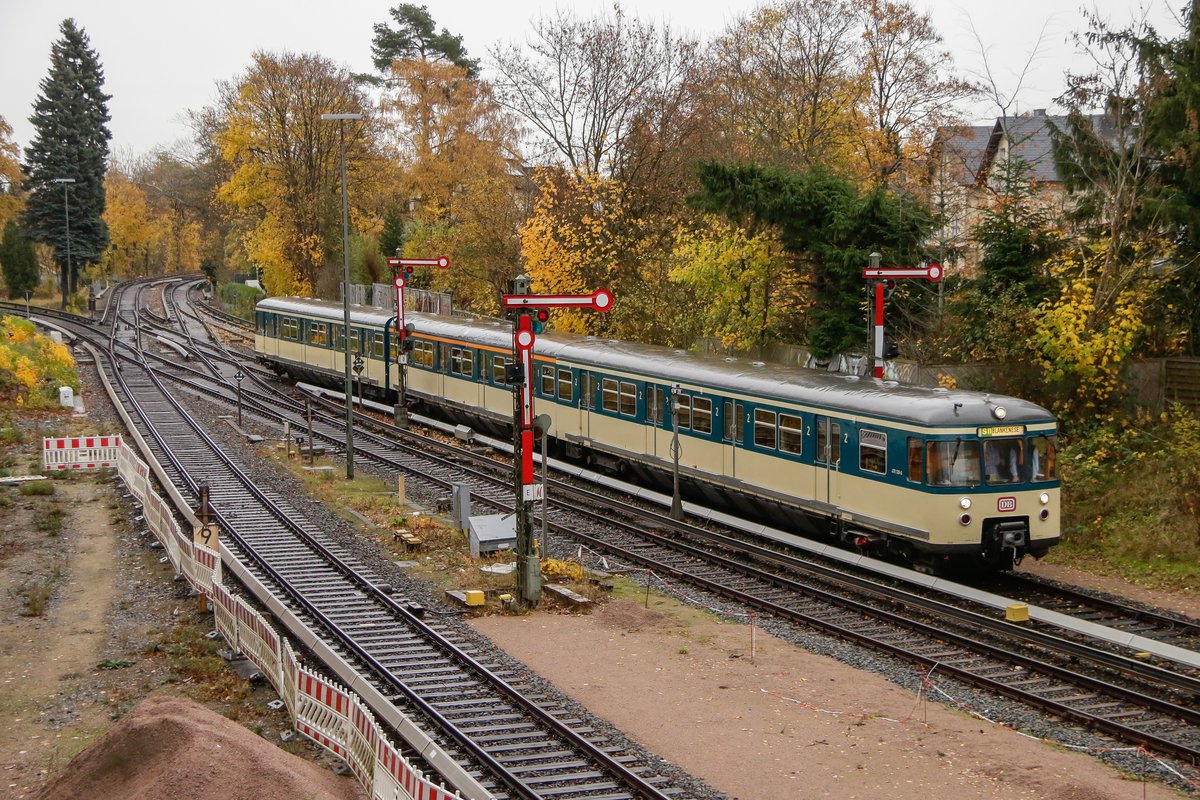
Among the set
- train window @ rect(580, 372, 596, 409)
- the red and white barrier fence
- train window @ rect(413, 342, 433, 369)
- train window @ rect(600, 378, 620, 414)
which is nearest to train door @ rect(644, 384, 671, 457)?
train window @ rect(600, 378, 620, 414)

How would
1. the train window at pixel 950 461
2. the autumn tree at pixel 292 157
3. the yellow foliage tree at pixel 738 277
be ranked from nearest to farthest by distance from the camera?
the train window at pixel 950 461
the yellow foliage tree at pixel 738 277
the autumn tree at pixel 292 157

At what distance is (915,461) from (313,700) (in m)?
9.85

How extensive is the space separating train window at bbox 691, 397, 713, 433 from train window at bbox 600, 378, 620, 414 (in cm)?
311

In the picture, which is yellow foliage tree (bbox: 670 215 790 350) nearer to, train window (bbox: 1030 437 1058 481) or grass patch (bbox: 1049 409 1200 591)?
grass patch (bbox: 1049 409 1200 591)

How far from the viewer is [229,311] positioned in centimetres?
7475

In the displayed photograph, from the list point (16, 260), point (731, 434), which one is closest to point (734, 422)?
point (731, 434)

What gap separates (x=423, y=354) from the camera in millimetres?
37094

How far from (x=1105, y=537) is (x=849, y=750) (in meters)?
11.1

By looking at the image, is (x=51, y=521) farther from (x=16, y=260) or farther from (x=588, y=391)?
(x=16, y=260)

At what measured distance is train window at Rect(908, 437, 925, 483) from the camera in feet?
59.4

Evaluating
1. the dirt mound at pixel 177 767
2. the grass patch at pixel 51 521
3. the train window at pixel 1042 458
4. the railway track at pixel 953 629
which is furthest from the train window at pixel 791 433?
the grass patch at pixel 51 521

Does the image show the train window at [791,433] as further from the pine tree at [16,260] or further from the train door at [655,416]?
the pine tree at [16,260]

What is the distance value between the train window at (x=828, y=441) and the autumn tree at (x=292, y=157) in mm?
45380

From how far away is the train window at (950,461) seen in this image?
1791 cm
